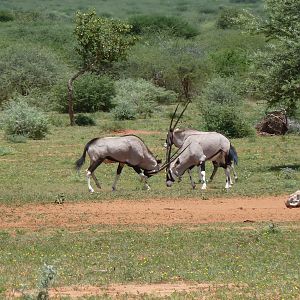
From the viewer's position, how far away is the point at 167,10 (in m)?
108

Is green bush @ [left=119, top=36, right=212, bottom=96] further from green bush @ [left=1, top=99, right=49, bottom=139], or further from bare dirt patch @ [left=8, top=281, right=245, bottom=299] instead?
bare dirt patch @ [left=8, top=281, right=245, bottom=299]

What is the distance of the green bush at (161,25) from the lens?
8419 cm

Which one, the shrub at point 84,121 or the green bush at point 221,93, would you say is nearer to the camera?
the shrub at point 84,121

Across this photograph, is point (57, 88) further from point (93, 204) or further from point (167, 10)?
point (167, 10)

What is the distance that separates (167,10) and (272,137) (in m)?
75.8

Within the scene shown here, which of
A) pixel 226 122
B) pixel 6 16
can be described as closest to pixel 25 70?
pixel 226 122

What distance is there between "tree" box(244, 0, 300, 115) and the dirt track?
20.7 feet

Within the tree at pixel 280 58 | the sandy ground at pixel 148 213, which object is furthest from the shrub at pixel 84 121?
the sandy ground at pixel 148 213

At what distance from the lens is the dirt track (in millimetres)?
15914

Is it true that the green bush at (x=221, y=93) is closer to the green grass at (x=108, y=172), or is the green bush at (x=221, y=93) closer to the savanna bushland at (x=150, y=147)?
Result: the savanna bushland at (x=150, y=147)

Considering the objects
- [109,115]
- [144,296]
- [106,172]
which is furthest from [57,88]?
[144,296]

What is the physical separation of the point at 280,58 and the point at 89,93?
22590 millimetres

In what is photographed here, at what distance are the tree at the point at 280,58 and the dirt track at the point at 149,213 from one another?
20.7ft

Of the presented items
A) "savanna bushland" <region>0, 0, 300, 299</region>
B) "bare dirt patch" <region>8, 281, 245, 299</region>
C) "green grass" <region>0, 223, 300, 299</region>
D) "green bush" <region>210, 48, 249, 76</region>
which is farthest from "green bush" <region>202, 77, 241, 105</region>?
"bare dirt patch" <region>8, 281, 245, 299</region>
